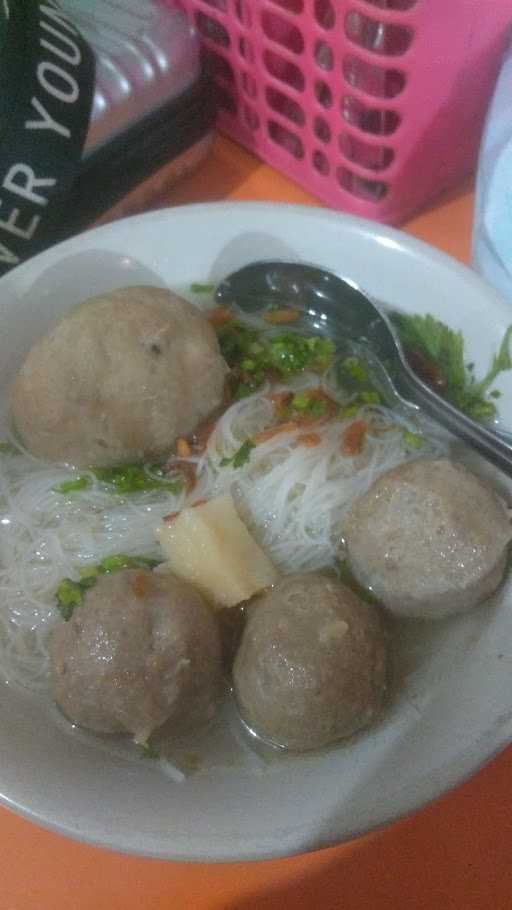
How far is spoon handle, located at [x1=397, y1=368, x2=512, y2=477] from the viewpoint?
963 millimetres

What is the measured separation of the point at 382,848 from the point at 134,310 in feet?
2.35

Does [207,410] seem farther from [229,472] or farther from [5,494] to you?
[5,494]

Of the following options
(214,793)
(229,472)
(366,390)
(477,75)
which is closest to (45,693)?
(214,793)

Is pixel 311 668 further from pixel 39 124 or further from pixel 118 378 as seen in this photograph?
pixel 39 124

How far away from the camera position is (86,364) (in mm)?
975

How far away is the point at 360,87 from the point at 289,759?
3.26 ft

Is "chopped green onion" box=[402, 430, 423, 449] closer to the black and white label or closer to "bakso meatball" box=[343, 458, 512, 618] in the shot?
"bakso meatball" box=[343, 458, 512, 618]

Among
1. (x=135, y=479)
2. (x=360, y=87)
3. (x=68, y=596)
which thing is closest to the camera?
(x=68, y=596)

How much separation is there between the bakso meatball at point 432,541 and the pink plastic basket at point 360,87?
611 millimetres

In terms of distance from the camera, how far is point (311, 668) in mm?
798

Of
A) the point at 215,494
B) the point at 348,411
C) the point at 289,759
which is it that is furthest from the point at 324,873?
the point at 348,411

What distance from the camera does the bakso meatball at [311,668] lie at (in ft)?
2.61

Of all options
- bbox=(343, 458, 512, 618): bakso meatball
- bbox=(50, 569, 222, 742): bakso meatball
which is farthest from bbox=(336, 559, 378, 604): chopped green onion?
bbox=(50, 569, 222, 742): bakso meatball

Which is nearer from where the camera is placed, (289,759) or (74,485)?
(289,759)
